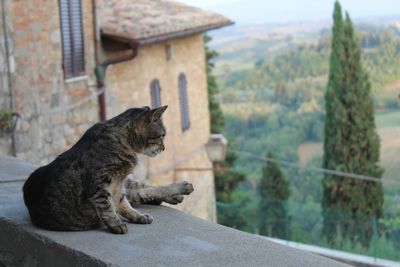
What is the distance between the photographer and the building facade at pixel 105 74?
363 inches

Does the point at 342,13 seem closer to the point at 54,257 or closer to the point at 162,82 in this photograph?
the point at 162,82

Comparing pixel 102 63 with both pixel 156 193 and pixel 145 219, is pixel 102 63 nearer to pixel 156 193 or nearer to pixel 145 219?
pixel 156 193

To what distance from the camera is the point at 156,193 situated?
3.52 m

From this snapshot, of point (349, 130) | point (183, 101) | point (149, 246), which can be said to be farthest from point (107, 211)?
point (349, 130)

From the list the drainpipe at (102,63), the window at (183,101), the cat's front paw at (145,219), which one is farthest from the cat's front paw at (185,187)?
the window at (183,101)

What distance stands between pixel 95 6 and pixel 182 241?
28.1ft

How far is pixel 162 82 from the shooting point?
13.2 m

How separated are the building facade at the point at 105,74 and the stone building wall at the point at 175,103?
2 centimetres

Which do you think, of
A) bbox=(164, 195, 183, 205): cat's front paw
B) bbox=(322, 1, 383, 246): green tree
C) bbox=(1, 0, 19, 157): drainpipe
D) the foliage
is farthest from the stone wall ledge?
bbox=(322, 1, 383, 246): green tree

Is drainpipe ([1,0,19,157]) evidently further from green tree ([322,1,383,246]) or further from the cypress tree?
the cypress tree

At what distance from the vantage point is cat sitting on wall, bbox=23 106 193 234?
3.04 meters

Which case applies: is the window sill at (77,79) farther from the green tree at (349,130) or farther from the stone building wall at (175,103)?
the green tree at (349,130)

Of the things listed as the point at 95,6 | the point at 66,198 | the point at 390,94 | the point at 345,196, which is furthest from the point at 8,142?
the point at 390,94

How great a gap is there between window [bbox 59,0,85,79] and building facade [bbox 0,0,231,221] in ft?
0.04
